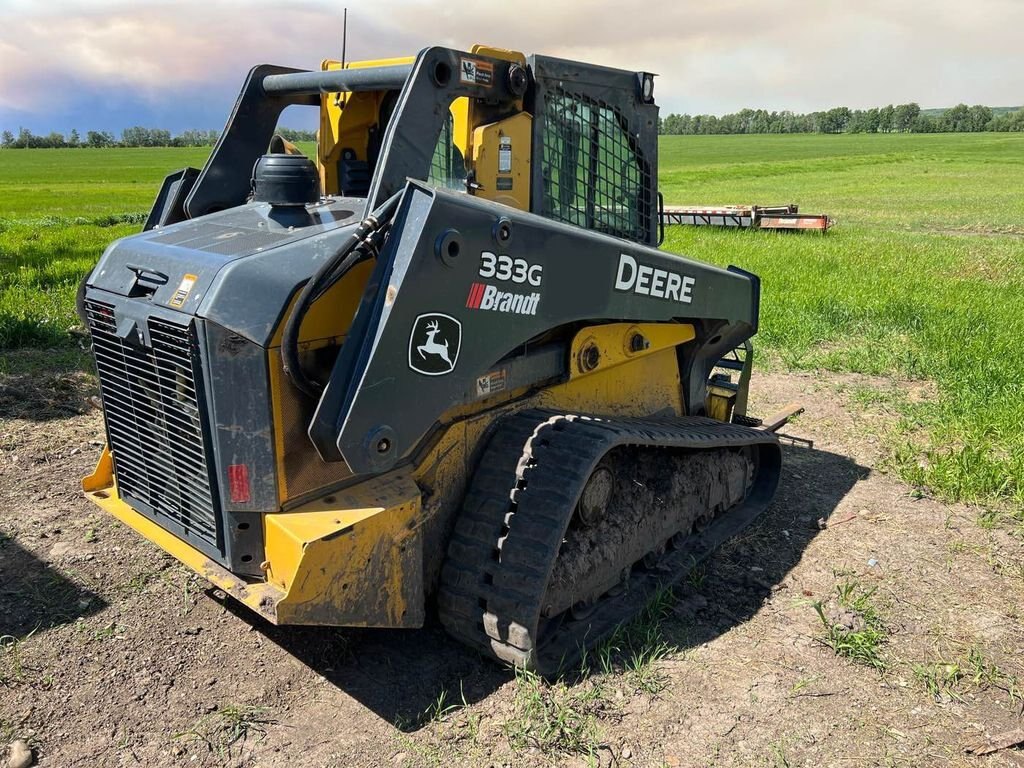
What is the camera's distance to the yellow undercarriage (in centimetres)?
286

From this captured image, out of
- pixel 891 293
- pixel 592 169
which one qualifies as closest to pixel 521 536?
pixel 592 169

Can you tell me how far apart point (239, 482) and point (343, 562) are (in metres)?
0.47

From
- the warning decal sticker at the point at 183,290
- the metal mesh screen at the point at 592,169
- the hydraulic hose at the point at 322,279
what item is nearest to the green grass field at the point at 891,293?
the metal mesh screen at the point at 592,169

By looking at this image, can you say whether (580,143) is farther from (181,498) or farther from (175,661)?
(175,661)

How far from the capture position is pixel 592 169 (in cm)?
437

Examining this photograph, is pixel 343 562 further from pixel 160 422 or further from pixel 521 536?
pixel 160 422

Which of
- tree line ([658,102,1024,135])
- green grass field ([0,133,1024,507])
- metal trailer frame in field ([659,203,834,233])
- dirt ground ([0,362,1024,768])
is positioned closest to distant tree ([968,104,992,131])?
tree line ([658,102,1024,135])

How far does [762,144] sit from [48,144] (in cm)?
8017

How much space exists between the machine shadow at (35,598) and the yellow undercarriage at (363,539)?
616 millimetres

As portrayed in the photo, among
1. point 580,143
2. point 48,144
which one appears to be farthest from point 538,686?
point 48,144

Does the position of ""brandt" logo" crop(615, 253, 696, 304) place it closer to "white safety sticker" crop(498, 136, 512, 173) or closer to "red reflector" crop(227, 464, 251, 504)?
"white safety sticker" crop(498, 136, 512, 173)

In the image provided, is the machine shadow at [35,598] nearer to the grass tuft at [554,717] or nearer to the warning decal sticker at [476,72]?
the grass tuft at [554,717]

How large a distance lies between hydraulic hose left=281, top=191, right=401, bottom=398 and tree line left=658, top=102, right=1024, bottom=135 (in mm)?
110421

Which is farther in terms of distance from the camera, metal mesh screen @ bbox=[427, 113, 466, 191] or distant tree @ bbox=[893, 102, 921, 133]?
distant tree @ bbox=[893, 102, 921, 133]
